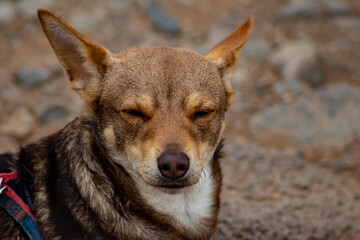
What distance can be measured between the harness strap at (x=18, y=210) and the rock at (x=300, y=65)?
625cm

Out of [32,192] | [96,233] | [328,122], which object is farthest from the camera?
[328,122]

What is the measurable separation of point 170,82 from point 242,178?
2.71 meters

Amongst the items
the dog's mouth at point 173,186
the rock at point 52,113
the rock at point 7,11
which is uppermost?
the rock at point 7,11

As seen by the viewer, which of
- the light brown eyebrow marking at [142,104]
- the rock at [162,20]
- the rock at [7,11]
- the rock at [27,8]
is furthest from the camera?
the rock at [162,20]

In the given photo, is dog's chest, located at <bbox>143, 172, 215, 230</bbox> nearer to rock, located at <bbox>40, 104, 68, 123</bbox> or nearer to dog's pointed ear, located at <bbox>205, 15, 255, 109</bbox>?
dog's pointed ear, located at <bbox>205, 15, 255, 109</bbox>

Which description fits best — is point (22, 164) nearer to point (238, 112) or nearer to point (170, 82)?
point (170, 82)

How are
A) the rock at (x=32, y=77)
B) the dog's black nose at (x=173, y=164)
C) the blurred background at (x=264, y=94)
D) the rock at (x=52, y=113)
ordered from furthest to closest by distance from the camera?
the rock at (x=32, y=77) < the rock at (x=52, y=113) < the blurred background at (x=264, y=94) < the dog's black nose at (x=173, y=164)

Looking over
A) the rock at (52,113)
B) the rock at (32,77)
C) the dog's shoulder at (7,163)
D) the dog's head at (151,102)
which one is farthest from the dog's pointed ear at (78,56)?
the rock at (32,77)

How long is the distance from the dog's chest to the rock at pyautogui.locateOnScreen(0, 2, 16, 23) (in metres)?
7.48

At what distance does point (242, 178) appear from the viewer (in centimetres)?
615

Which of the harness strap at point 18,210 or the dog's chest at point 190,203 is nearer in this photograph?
the harness strap at point 18,210

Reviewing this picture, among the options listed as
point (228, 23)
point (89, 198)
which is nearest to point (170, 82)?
point (89, 198)

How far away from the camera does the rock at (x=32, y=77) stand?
8.77m

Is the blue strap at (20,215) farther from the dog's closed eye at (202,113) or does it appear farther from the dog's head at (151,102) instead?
the dog's closed eye at (202,113)
